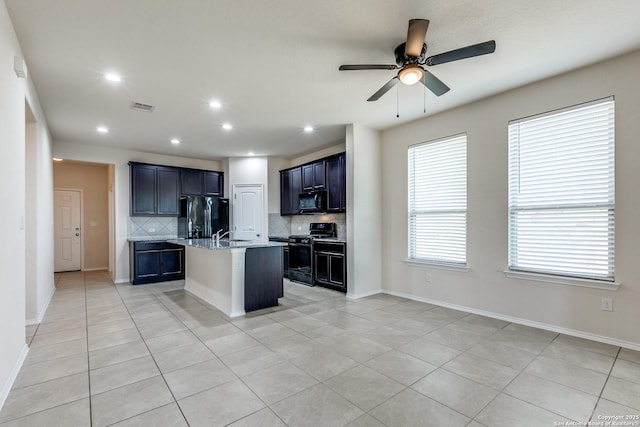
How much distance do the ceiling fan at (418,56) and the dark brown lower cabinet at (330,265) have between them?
2932 millimetres

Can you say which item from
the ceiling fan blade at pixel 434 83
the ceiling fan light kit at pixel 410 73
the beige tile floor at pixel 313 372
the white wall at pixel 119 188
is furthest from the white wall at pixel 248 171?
the ceiling fan light kit at pixel 410 73

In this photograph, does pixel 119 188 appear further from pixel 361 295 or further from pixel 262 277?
pixel 361 295

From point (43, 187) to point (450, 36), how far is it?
5420 millimetres

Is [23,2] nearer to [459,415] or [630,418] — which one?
[459,415]

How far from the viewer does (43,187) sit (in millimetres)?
4328

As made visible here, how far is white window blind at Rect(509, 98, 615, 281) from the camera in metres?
3.03

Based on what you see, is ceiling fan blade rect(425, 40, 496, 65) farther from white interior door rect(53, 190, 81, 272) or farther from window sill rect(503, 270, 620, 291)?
white interior door rect(53, 190, 81, 272)

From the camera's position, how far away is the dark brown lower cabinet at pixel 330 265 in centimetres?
506

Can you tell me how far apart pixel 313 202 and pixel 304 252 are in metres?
1.00

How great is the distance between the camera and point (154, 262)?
19.7 feet

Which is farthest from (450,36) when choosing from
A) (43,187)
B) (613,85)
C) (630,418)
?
(43,187)

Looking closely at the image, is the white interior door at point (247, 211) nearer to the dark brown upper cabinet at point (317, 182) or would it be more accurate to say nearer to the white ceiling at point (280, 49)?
the dark brown upper cabinet at point (317, 182)

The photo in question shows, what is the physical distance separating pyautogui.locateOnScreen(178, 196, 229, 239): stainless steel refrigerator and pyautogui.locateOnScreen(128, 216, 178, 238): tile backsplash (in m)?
0.14

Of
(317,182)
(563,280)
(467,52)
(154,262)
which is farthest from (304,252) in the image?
(467,52)
